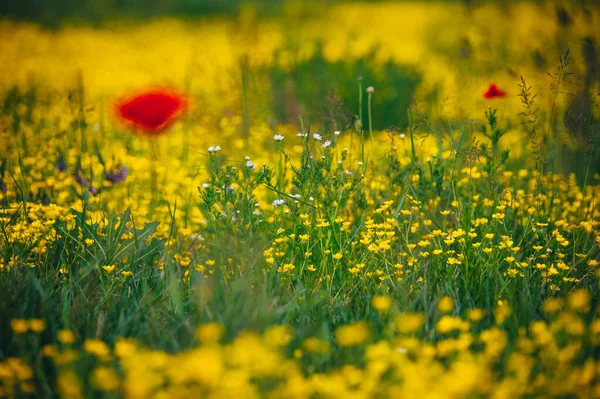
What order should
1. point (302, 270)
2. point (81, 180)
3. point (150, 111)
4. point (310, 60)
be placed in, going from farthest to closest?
point (310, 60) → point (81, 180) → point (150, 111) → point (302, 270)

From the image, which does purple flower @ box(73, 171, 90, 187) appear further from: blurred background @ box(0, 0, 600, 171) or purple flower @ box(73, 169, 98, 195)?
blurred background @ box(0, 0, 600, 171)

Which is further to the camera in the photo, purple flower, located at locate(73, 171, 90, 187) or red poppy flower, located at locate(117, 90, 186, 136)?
purple flower, located at locate(73, 171, 90, 187)

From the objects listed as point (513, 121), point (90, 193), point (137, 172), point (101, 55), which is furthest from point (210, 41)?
point (90, 193)

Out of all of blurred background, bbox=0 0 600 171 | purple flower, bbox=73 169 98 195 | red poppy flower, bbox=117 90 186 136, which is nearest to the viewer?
red poppy flower, bbox=117 90 186 136

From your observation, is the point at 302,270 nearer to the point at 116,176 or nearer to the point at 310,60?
the point at 116,176

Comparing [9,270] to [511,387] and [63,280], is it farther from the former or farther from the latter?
[511,387]

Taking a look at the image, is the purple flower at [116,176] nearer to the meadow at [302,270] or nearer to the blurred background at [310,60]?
the meadow at [302,270]

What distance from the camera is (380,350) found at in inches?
65.5

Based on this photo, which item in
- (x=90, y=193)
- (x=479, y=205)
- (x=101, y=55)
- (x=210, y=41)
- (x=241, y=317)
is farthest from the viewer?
(x=210, y=41)

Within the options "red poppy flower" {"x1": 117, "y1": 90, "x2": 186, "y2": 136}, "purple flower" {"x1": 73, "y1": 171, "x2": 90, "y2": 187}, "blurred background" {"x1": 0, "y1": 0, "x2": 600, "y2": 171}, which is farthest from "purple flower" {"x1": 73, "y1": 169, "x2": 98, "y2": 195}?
"red poppy flower" {"x1": 117, "y1": 90, "x2": 186, "y2": 136}

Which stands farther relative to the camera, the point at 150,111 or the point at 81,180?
the point at 81,180

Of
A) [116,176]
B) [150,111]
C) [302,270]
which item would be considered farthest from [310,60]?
[302,270]

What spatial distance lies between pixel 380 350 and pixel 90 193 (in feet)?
6.84

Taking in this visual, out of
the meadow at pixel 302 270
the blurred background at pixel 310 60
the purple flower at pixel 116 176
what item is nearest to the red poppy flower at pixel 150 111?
the meadow at pixel 302 270
